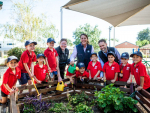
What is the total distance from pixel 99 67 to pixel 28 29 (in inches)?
469

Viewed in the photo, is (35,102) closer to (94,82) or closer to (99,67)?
(94,82)

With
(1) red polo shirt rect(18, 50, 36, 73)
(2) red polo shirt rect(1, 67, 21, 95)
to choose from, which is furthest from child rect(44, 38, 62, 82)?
(2) red polo shirt rect(1, 67, 21, 95)

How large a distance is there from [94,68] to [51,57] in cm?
131

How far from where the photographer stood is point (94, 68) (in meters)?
3.83

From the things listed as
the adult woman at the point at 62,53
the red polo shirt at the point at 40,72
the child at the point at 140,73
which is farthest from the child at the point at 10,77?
the child at the point at 140,73

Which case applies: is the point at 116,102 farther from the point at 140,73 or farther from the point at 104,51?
the point at 104,51

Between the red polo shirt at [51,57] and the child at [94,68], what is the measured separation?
1.04 m

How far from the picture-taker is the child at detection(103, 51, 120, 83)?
3465 mm

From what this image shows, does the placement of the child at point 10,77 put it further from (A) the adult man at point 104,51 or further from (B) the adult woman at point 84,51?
(A) the adult man at point 104,51

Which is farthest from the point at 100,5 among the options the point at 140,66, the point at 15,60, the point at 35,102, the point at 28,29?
the point at 28,29

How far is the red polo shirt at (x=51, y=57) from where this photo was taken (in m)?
3.85

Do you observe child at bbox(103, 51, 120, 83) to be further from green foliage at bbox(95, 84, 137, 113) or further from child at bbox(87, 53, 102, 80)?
green foliage at bbox(95, 84, 137, 113)

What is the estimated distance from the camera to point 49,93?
12.4ft

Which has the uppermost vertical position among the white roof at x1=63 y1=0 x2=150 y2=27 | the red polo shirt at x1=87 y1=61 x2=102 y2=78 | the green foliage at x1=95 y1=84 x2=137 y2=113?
the white roof at x1=63 y1=0 x2=150 y2=27
